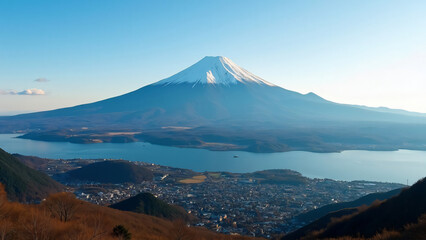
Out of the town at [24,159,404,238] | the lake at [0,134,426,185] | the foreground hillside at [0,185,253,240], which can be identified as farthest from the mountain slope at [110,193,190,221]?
the lake at [0,134,426,185]

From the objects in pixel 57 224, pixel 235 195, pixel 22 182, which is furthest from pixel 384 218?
pixel 22 182

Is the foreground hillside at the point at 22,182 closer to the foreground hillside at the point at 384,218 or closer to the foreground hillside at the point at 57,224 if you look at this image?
the foreground hillside at the point at 57,224

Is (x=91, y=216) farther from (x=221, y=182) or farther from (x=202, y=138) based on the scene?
(x=202, y=138)

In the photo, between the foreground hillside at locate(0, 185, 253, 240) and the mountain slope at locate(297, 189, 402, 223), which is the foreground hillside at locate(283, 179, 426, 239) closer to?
the foreground hillside at locate(0, 185, 253, 240)

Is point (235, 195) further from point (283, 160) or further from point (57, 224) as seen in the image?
point (283, 160)

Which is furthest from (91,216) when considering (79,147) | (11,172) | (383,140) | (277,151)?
(383,140)
